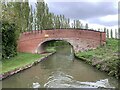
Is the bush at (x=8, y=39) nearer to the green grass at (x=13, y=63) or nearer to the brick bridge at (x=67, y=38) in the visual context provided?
the green grass at (x=13, y=63)

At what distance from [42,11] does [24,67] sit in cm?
2843

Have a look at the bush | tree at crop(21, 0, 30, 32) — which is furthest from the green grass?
tree at crop(21, 0, 30, 32)

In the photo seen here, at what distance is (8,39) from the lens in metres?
30.1

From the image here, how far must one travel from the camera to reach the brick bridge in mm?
38719

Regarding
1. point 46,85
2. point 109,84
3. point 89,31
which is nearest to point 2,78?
point 46,85

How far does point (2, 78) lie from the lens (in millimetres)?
19078

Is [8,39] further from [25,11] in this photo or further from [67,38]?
[25,11]

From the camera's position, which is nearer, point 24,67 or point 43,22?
point 24,67

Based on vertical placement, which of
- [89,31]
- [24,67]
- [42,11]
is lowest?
[24,67]

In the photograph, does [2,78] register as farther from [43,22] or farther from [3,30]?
[43,22]

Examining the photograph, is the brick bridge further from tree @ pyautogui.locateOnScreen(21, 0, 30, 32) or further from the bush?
the bush

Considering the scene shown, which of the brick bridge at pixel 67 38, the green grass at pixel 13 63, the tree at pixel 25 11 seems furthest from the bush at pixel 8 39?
the tree at pixel 25 11

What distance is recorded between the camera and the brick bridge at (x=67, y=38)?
3872 centimetres

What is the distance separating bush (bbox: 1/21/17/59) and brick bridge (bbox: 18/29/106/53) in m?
8.51
